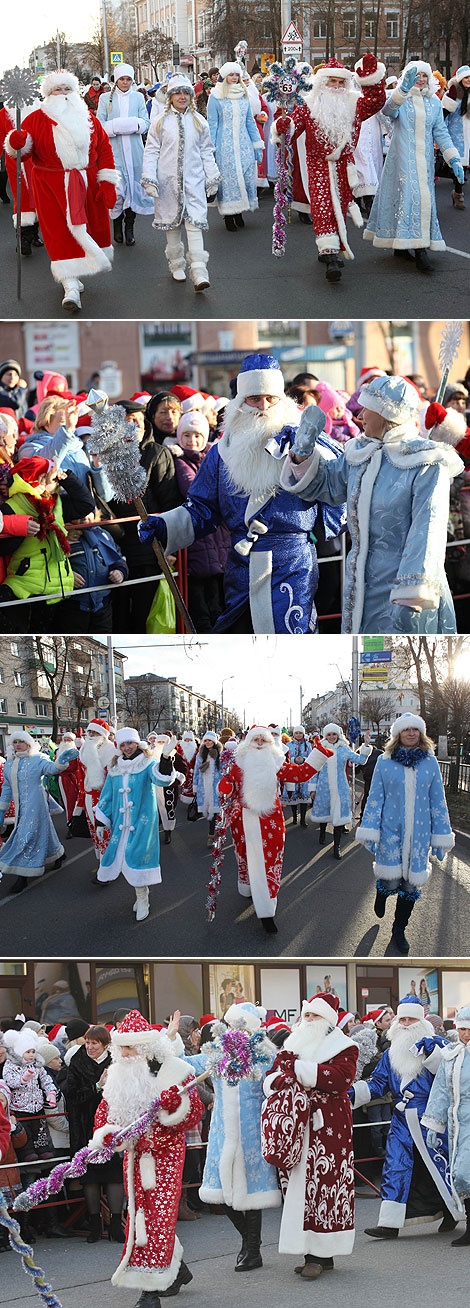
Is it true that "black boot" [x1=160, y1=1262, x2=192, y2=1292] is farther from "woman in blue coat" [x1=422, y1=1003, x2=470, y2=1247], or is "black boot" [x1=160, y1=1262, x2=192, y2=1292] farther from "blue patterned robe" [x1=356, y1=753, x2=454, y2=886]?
"blue patterned robe" [x1=356, y1=753, x2=454, y2=886]

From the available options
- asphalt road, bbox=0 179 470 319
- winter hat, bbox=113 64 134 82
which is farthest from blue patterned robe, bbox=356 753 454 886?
winter hat, bbox=113 64 134 82

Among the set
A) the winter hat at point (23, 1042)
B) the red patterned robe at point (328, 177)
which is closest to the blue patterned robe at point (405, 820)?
the winter hat at point (23, 1042)

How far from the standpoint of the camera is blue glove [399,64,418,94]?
7.02 metres

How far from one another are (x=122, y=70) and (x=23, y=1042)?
273 inches

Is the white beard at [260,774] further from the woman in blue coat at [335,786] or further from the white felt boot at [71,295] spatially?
the white felt boot at [71,295]

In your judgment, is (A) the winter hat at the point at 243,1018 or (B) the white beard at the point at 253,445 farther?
(A) the winter hat at the point at 243,1018

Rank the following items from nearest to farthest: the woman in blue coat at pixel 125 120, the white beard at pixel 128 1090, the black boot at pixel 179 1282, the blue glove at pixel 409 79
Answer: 1. the black boot at pixel 179 1282
2. the white beard at pixel 128 1090
3. the blue glove at pixel 409 79
4. the woman in blue coat at pixel 125 120

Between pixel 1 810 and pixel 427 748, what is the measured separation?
1.76m

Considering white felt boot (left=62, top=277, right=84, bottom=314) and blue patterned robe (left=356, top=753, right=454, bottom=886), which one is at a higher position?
white felt boot (left=62, top=277, right=84, bottom=314)

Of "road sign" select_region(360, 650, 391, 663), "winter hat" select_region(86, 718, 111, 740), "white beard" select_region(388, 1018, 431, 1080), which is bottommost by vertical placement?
"white beard" select_region(388, 1018, 431, 1080)

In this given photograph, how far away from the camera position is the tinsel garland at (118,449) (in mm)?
4633

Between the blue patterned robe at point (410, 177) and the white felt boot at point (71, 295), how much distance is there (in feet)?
5.75

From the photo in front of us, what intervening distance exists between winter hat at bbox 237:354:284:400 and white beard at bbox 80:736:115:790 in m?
1.49

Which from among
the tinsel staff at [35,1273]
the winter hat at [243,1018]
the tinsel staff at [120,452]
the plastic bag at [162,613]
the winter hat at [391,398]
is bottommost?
the tinsel staff at [35,1273]
